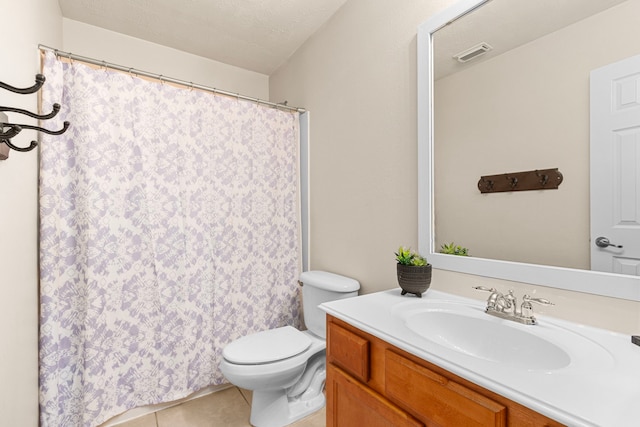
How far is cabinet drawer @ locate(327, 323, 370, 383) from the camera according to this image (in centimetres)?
95

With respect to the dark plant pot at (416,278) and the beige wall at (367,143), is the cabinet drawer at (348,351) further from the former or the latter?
the beige wall at (367,143)

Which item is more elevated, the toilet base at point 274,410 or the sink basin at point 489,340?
the sink basin at point 489,340

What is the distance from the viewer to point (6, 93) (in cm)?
97

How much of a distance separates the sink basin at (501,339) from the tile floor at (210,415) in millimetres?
1082

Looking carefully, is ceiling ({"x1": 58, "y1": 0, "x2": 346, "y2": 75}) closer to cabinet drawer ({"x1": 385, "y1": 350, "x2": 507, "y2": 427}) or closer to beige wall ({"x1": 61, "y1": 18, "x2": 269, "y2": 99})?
beige wall ({"x1": 61, "y1": 18, "x2": 269, "y2": 99})

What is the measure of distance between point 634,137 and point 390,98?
3.12 ft

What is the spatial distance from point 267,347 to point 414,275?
921 mm

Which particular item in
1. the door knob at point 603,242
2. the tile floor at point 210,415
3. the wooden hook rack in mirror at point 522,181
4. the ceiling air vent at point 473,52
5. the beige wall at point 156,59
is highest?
the beige wall at point 156,59

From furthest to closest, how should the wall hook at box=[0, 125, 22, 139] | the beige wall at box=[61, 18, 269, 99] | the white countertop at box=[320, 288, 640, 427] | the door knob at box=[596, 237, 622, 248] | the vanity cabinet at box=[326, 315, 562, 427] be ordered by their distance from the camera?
the beige wall at box=[61, 18, 269, 99]
the door knob at box=[596, 237, 622, 248]
the wall hook at box=[0, 125, 22, 139]
the vanity cabinet at box=[326, 315, 562, 427]
the white countertop at box=[320, 288, 640, 427]

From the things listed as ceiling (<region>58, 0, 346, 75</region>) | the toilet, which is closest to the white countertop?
the toilet

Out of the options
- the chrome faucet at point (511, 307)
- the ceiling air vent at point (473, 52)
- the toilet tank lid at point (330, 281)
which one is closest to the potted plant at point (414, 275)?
the chrome faucet at point (511, 307)

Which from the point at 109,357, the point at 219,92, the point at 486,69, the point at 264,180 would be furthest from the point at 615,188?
the point at 109,357

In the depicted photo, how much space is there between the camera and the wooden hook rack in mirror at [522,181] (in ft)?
3.25

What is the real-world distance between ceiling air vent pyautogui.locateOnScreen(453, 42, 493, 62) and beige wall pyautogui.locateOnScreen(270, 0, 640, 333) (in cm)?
22
